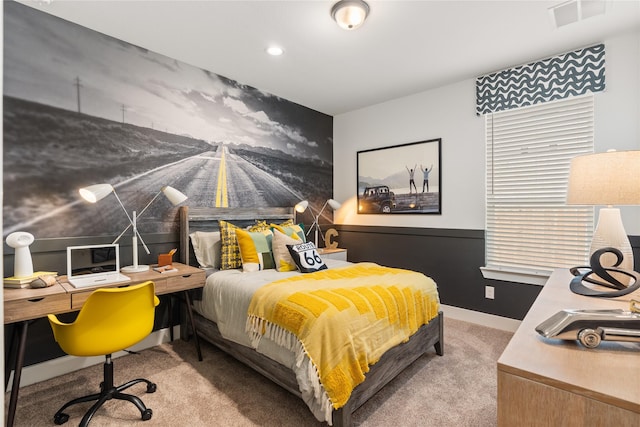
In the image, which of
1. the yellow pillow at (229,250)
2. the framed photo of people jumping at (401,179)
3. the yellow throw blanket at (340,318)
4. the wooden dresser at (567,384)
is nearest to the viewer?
the wooden dresser at (567,384)

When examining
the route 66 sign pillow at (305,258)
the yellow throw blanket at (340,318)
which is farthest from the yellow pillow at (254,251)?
the yellow throw blanket at (340,318)

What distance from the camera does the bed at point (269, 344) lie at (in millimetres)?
1723

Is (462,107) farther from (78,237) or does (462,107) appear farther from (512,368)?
(78,237)

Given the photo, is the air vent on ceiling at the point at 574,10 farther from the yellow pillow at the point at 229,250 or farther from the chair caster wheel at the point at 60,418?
the chair caster wheel at the point at 60,418

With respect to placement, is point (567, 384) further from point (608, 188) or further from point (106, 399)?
point (106, 399)

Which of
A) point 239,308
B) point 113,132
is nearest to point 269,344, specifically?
point 239,308

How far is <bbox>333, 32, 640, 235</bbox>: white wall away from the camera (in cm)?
255

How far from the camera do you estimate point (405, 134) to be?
153 inches

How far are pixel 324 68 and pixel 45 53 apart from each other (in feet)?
7.32

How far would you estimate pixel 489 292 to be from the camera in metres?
3.27

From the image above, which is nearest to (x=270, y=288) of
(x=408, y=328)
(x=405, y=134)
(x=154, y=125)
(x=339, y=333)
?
(x=339, y=333)

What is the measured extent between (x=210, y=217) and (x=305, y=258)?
1102mm

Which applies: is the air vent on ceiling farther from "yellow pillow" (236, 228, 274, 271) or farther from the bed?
"yellow pillow" (236, 228, 274, 271)

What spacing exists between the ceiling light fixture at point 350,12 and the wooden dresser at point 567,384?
2140 millimetres
